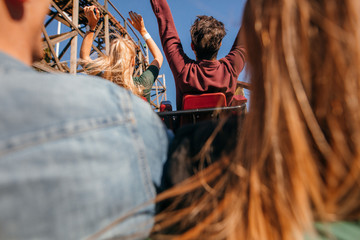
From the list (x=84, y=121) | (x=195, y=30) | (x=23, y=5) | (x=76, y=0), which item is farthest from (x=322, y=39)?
(x=76, y=0)

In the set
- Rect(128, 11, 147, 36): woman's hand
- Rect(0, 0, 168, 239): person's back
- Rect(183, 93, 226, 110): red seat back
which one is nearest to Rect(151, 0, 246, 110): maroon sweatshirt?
Rect(183, 93, 226, 110): red seat back

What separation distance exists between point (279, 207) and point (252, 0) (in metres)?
0.45

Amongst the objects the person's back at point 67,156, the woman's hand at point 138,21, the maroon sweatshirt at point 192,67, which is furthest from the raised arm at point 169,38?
the person's back at point 67,156

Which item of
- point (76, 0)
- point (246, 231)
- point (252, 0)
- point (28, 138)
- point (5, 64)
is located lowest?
point (246, 231)

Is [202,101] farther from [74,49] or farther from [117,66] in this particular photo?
[74,49]

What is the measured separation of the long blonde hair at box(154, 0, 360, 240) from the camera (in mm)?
366

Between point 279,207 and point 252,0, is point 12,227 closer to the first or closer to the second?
point 279,207

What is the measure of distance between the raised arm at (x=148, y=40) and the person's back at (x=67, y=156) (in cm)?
203

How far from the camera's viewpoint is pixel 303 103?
1.27 feet

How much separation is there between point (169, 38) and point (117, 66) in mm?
659

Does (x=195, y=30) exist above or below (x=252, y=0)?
above

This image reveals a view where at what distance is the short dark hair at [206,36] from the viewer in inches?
79.0

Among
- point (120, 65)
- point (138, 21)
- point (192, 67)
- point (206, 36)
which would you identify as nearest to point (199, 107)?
point (192, 67)

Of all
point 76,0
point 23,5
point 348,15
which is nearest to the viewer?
point 348,15
